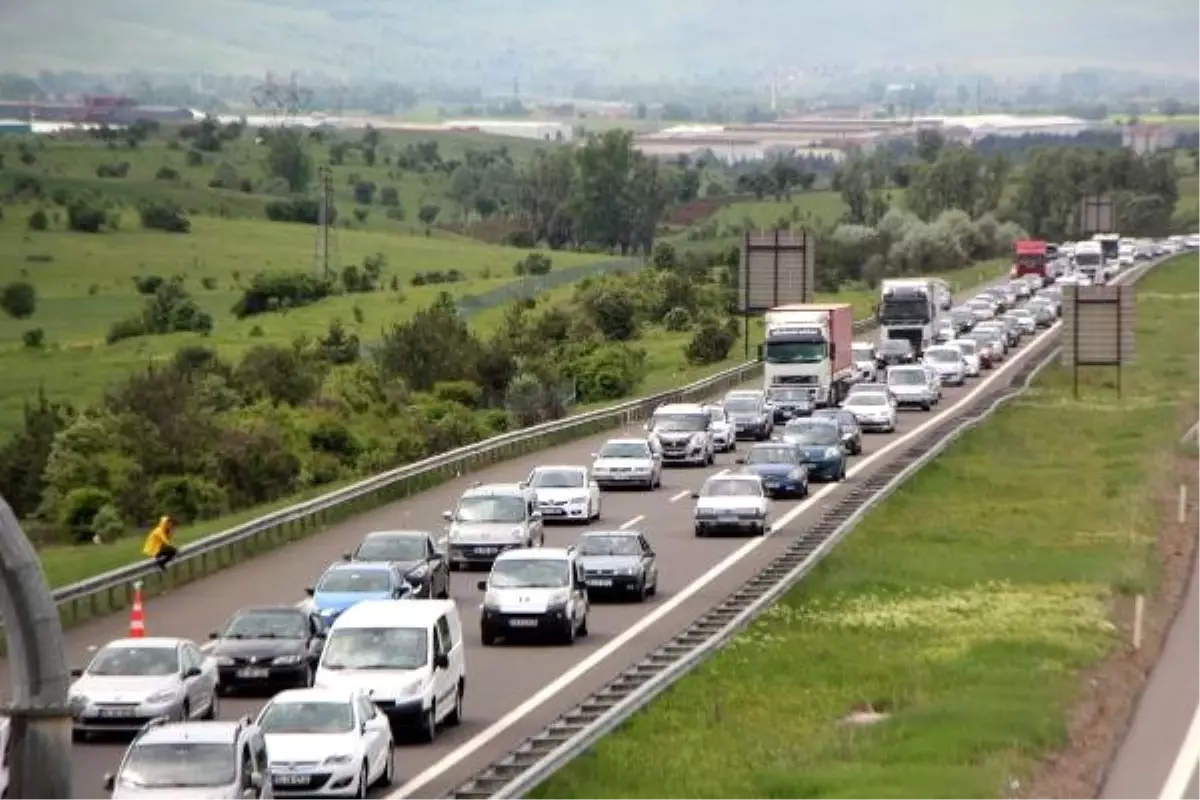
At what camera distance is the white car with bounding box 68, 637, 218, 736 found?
32281 mm

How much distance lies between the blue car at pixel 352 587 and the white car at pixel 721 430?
1326 inches

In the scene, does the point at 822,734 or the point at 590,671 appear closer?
the point at 822,734

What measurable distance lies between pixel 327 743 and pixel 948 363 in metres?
75.7

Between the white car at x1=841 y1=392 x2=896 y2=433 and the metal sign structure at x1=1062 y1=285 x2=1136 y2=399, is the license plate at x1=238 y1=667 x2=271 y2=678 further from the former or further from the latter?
the metal sign structure at x1=1062 y1=285 x2=1136 y2=399

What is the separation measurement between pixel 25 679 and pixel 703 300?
120355 mm

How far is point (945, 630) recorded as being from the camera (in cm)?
4569

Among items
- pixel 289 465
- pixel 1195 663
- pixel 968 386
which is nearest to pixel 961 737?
pixel 1195 663

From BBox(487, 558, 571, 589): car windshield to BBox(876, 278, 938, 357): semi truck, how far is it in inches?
2632

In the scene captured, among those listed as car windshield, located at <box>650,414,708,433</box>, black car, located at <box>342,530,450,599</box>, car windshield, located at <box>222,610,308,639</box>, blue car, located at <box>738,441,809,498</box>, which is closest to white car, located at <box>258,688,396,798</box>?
car windshield, located at <box>222,610,308,639</box>

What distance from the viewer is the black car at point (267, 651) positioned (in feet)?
117

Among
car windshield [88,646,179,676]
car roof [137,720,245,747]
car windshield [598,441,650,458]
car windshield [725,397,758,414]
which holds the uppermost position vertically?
car roof [137,720,245,747]

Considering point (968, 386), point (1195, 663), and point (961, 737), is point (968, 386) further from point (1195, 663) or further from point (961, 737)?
point (961, 737)

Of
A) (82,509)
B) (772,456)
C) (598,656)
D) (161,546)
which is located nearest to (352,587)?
(598,656)

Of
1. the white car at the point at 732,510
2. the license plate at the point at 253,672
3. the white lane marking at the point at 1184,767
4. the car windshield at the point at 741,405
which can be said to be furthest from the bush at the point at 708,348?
the license plate at the point at 253,672
